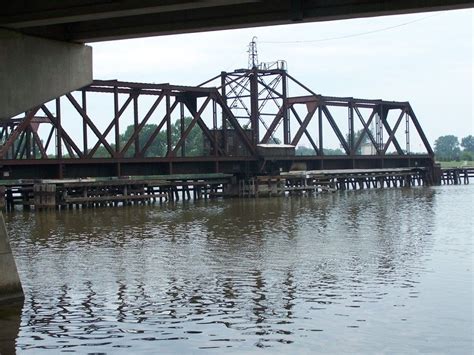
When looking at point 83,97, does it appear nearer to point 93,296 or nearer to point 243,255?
point 243,255

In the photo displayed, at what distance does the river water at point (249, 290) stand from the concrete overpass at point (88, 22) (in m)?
4.67

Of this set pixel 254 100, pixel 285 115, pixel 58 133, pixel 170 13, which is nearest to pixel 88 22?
pixel 170 13

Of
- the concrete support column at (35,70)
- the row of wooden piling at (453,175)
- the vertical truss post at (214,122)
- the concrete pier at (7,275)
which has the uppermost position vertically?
the vertical truss post at (214,122)

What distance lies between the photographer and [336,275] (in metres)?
19.0

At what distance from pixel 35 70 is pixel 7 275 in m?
4.48

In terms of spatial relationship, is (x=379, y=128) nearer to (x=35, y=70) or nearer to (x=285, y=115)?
(x=285, y=115)

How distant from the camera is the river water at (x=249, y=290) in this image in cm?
1238

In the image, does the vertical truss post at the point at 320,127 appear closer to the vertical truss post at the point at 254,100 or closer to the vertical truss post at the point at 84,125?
the vertical truss post at the point at 254,100

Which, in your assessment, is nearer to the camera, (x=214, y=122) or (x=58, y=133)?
(x=58, y=133)

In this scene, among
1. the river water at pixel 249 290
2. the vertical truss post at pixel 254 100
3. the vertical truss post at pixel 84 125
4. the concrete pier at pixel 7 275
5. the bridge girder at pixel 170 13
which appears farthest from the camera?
the vertical truss post at pixel 254 100

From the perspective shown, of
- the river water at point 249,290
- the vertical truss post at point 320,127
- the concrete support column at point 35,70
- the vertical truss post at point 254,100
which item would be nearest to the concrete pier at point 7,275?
the river water at point 249,290

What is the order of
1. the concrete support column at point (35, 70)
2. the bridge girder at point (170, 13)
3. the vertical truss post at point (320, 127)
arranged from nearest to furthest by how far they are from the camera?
1. the bridge girder at point (170, 13)
2. the concrete support column at point (35, 70)
3. the vertical truss post at point (320, 127)

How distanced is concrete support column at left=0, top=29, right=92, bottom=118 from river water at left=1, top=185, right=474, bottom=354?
13.9ft

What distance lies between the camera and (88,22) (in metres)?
17.2
